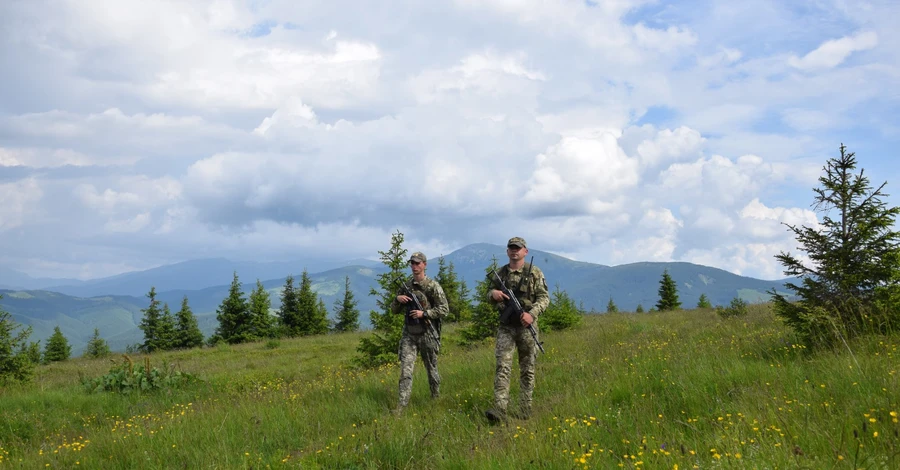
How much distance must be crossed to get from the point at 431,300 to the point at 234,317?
122 feet

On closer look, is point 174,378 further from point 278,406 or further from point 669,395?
point 669,395

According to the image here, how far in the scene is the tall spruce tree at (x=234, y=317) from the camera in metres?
40.9

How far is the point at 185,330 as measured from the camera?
44250 millimetres

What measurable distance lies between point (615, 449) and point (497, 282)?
132 inches

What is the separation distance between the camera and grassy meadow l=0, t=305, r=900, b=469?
405 centimetres

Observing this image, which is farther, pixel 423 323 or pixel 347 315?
pixel 347 315

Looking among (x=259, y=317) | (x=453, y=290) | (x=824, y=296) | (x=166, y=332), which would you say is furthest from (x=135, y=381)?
(x=166, y=332)

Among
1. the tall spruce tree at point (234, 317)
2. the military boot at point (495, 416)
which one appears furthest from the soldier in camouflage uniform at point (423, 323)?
the tall spruce tree at point (234, 317)

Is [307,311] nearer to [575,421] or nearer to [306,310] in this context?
[306,310]

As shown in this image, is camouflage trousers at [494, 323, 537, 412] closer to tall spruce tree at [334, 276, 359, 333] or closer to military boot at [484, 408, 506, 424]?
military boot at [484, 408, 506, 424]

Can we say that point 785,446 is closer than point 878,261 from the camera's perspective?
Yes

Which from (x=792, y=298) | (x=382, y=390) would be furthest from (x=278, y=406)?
(x=792, y=298)

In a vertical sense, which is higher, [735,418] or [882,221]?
[882,221]

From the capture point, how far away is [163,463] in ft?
18.6
